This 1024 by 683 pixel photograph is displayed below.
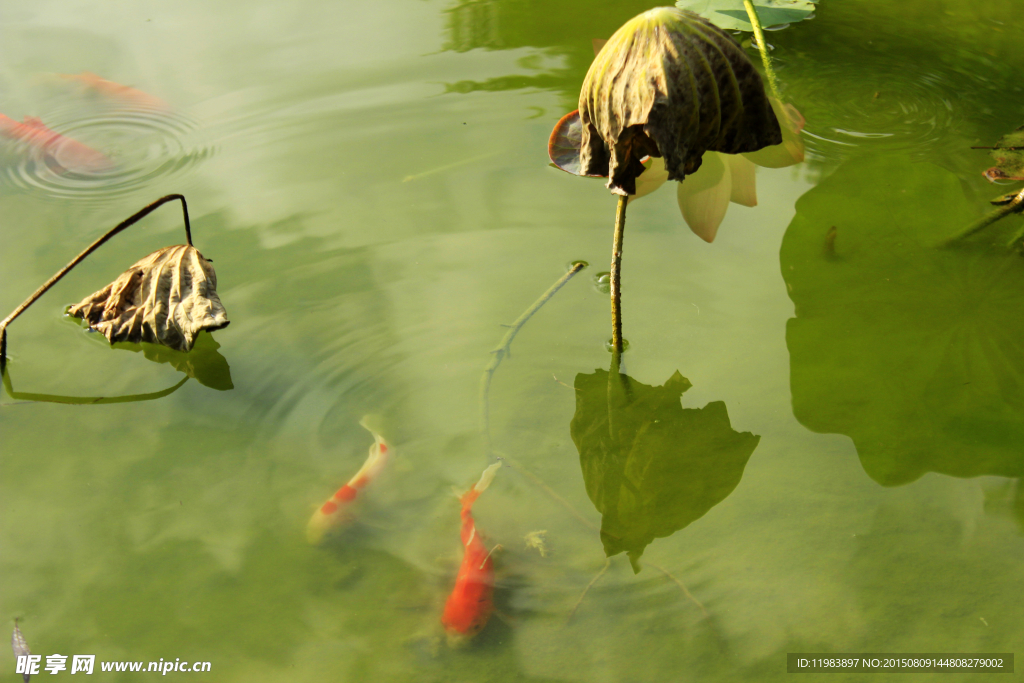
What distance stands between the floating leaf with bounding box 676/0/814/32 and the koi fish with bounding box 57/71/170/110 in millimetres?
1314

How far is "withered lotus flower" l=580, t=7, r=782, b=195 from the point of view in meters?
0.83

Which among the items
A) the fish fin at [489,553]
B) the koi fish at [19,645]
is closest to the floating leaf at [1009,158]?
the fish fin at [489,553]

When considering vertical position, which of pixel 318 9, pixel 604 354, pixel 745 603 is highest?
pixel 318 9

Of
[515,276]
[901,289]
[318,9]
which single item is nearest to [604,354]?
[515,276]

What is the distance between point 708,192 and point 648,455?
1.31 ft

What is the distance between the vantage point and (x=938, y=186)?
150 cm

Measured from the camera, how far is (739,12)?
1.76 m

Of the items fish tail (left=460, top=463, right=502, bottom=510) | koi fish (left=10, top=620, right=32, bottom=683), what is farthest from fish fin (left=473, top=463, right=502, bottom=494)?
koi fish (left=10, top=620, right=32, bottom=683)

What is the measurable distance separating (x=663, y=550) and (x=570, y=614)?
0.16 meters

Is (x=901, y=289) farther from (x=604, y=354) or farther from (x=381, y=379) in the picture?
(x=381, y=379)

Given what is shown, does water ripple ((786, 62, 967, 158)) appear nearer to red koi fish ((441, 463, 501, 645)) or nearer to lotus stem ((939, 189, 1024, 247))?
lotus stem ((939, 189, 1024, 247))

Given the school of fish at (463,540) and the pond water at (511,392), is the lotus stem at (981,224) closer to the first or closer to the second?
the pond water at (511,392)

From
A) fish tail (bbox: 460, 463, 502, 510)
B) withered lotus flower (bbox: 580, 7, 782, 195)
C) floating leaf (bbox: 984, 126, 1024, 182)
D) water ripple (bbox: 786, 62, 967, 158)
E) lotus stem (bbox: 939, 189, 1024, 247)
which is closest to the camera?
withered lotus flower (bbox: 580, 7, 782, 195)

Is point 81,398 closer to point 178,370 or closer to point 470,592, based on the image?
point 178,370
